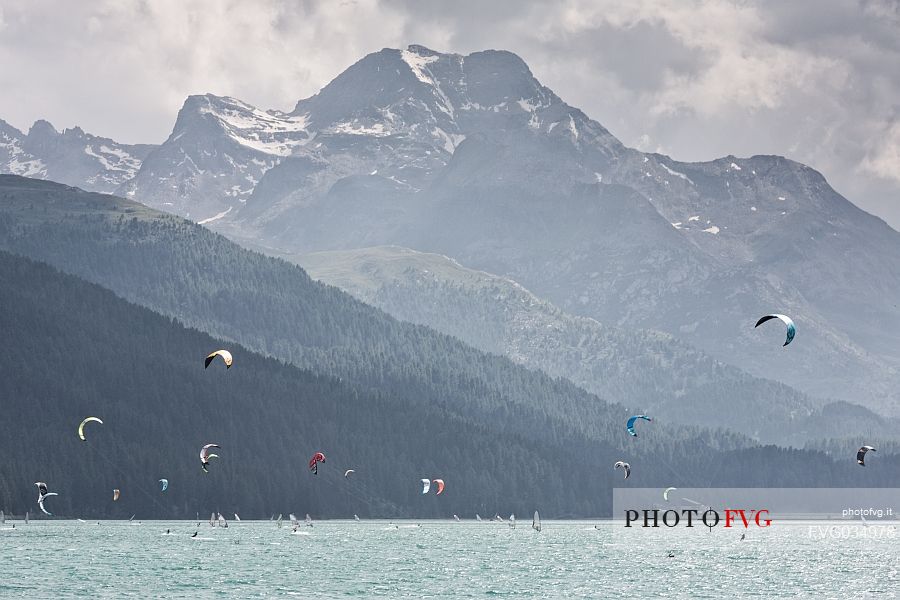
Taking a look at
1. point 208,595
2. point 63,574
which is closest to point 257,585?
point 208,595

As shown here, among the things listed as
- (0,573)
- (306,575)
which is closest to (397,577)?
(306,575)

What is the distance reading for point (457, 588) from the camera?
17962 cm

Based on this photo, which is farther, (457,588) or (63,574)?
(63,574)

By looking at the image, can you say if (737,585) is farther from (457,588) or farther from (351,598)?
(351,598)

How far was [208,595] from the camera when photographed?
6634 inches

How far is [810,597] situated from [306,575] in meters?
58.2

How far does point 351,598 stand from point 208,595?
14911 mm

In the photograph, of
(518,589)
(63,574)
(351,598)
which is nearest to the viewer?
(351,598)

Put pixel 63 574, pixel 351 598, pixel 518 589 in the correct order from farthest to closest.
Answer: pixel 63 574, pixel 518 589, pixel 351 598

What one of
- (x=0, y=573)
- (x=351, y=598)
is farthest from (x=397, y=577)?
(x=0, y=573)

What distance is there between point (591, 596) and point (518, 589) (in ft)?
35.3

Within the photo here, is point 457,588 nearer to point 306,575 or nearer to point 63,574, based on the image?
point 306,575

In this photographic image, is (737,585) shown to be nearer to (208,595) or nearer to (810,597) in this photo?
(810,597)

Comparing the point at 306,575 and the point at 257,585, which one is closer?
the point at 257,585
